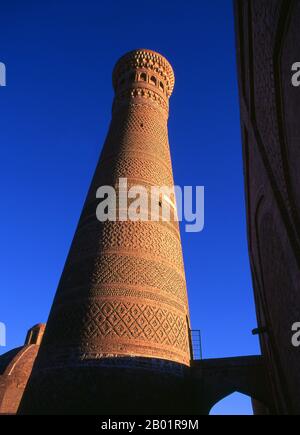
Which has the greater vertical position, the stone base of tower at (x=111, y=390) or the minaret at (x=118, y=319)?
the minaret at (x=118, y=319)

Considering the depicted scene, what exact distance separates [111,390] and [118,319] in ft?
3.13

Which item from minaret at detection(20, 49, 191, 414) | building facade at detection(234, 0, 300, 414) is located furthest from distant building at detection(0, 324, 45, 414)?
building facade at detection(234, 0, 300, 414)

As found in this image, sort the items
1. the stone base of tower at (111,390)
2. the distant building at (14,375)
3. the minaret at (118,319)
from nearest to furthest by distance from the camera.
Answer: the stone base of tower at (111,390) < the minaret at (118,319) < the distant building at (14,375)

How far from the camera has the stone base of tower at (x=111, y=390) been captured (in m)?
4.79

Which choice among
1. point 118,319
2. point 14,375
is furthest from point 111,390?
point 14,375

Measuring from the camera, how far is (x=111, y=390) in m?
4.87

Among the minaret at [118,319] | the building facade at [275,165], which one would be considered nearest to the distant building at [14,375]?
the minaret at [118,319]

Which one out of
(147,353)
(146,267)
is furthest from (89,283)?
(147,353)

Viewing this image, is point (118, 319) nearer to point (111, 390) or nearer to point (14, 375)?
point (111, 390)

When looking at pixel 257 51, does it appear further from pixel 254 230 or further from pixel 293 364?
pixel 293 364

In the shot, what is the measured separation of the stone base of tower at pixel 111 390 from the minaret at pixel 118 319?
1 centimetres

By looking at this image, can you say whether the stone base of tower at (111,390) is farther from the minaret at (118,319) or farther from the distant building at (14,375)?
the distant building at (14,375)
